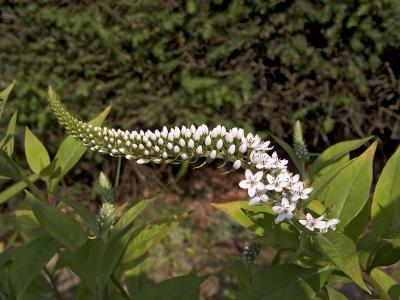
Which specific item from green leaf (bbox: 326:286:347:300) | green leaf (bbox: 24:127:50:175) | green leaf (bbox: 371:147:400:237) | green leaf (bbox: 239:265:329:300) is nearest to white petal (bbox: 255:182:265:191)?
green leaf (bbox: 239:265:329:300)

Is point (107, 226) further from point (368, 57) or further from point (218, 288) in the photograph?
point (368, 57)

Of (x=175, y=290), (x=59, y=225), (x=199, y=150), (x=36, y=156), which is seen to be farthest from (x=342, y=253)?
(x=36, y=156)

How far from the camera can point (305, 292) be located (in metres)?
1.93

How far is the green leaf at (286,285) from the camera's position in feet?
6.28

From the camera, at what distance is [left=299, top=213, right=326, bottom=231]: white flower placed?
1.77 m

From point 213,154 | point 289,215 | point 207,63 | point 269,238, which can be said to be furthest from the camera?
point 207,63

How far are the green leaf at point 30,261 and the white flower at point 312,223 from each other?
88 centimetres

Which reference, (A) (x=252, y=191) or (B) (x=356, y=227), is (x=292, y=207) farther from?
(B) (x=356, y=227)

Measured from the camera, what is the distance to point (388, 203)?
202 centimetres

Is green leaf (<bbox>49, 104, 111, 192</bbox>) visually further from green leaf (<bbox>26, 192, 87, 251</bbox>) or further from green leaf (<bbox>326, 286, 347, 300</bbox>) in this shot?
green leaf (<bbox>326, 286, 347, 300</bbox>)

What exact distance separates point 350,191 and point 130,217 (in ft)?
2.41

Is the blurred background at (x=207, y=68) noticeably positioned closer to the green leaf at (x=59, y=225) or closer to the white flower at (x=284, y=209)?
the green leaf at (x=59, y=225)

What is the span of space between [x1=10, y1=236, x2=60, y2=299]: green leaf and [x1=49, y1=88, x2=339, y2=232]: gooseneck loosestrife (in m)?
0.45

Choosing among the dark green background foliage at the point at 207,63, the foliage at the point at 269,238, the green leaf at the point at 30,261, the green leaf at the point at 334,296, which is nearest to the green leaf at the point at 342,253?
the foliage at the point at 269,238
